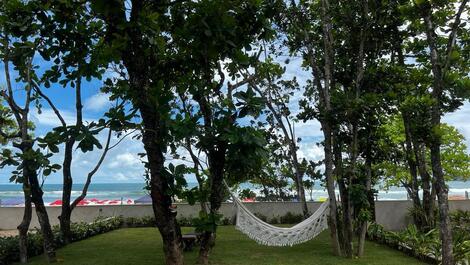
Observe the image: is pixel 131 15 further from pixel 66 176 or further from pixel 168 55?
pixel 66 176

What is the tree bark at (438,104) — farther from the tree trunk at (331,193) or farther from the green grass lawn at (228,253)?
the tree trunk at (331,193)

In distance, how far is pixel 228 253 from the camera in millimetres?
6391

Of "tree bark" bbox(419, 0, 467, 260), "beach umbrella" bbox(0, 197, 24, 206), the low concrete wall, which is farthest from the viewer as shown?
"beach umbrella" bbox(0, 197, 24, 206)

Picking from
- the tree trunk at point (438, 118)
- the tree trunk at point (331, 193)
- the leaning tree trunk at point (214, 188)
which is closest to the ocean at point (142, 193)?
the leaning tree trunk at point (214, 188)

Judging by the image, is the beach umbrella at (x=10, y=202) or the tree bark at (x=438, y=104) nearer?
the tree bark at (x=438, y=104)

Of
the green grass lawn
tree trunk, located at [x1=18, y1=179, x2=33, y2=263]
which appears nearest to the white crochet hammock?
the green grass lawn

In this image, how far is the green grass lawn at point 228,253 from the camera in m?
5.65

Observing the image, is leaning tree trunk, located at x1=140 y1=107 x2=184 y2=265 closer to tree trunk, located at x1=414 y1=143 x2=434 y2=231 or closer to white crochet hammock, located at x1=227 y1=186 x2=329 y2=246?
white crochet hammock, located at x1=227 y1=186 x2=329 y2=246

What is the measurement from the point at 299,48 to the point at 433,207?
11.7 ft

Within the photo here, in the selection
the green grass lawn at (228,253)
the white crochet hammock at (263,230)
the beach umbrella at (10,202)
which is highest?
the beach umbrella at (10,202)

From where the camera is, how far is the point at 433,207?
7.19m

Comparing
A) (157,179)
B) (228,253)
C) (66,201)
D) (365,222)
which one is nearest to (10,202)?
(66,201)

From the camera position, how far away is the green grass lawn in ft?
18.5

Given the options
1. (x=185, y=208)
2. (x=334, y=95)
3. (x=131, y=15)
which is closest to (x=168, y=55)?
(x=131, y=15)
